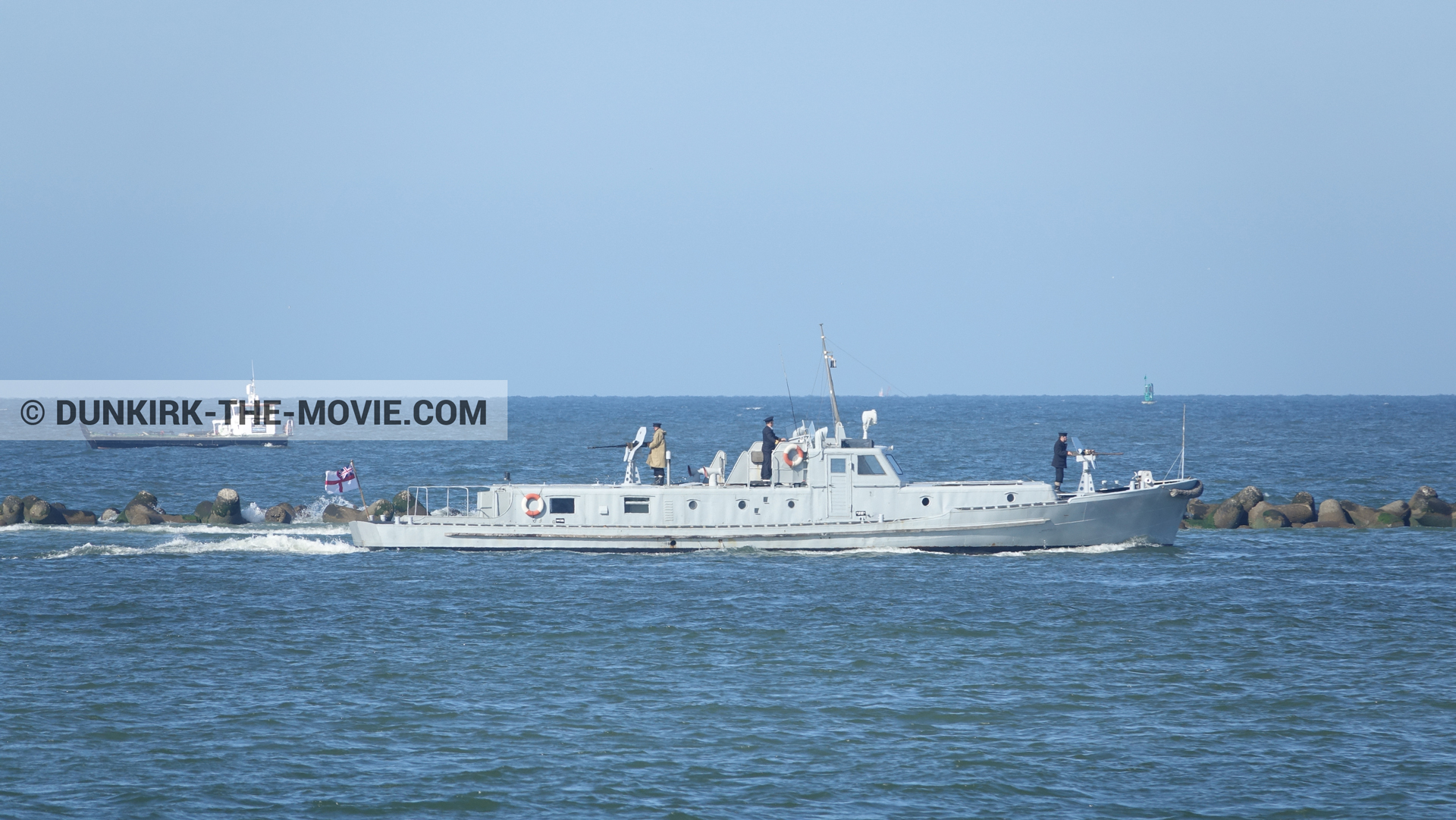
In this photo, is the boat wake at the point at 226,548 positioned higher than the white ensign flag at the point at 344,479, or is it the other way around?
the white ensign flag at the point at 344,479

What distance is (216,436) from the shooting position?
3922 inches

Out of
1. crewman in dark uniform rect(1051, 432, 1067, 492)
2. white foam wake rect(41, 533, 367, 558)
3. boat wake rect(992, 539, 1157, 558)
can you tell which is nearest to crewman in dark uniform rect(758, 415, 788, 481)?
boat wake rect(992, 539, 1157, 558)

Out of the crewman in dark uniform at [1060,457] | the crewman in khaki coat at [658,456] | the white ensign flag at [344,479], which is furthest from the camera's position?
the white ensign flag at [344,479]

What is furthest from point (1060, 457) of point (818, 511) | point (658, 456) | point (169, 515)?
point (169, 515)

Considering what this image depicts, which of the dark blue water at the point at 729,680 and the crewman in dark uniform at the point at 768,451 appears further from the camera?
the crewman in dark uniform at the point at 768,451

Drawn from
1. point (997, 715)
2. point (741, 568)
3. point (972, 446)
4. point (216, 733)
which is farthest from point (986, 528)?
point (972, 446)

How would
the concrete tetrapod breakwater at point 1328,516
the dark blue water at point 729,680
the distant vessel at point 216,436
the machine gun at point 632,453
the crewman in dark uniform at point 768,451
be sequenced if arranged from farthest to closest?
1. the distant vessel at point 216,436
2. the concrete tetrapod breakwater at point 1328,516
3. the crewman in dark uniform at point 768,451
4. the machine gun at point 632,453
5. the dark blue water at point 729,680

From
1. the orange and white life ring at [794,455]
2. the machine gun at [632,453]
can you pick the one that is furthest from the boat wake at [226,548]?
the orange and white life ring at [794,455]

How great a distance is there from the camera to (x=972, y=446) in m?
104

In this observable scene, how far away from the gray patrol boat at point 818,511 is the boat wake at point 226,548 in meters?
4.28

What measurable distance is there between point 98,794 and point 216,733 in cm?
269

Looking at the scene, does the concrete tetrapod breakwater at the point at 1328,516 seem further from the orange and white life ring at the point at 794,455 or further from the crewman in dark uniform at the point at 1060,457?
the orange and white life ring at the point at 794,455

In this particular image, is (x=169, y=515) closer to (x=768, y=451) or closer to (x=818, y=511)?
(x=768, y=451)

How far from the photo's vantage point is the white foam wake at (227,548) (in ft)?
130
